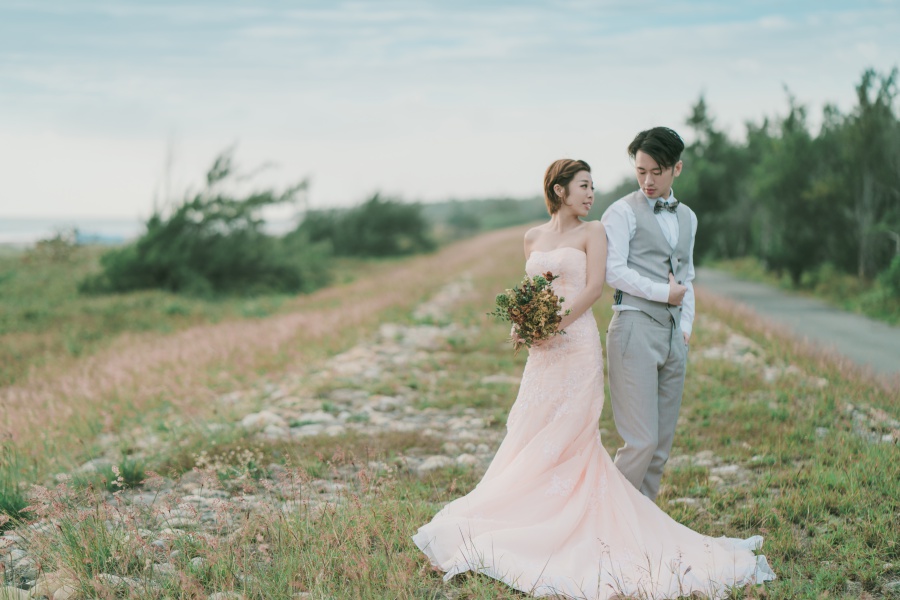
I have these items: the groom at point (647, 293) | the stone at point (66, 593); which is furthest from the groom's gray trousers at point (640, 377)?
the stone at point (66, 593)

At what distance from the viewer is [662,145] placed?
16.1ft

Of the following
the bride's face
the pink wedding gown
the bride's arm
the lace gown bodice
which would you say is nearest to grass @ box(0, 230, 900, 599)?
the pink wedding gown

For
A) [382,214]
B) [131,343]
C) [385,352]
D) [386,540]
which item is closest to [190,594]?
[386,540]

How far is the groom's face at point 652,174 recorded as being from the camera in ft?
16.3

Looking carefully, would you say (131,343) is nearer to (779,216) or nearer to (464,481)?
(464,481)

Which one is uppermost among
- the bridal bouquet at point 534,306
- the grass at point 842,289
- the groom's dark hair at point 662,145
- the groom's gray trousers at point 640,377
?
the groom's dark hair at point 662,145

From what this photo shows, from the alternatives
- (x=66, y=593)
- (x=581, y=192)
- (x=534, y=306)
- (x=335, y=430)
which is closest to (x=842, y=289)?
(x=335, y=430)

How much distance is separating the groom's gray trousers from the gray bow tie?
Result: 2.25 ft

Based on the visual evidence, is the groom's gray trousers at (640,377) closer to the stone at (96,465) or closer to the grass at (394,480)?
the grass at (394,480)

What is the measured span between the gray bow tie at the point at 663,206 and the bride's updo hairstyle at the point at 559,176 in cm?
51

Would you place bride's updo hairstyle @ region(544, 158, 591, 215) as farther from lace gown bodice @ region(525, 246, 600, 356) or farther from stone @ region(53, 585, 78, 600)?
stone @ region(53, 585, 78, 600)

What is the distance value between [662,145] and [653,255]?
713 millimetres

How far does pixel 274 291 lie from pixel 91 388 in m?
16.4

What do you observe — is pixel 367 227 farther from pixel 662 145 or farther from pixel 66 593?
pixel 66 593
